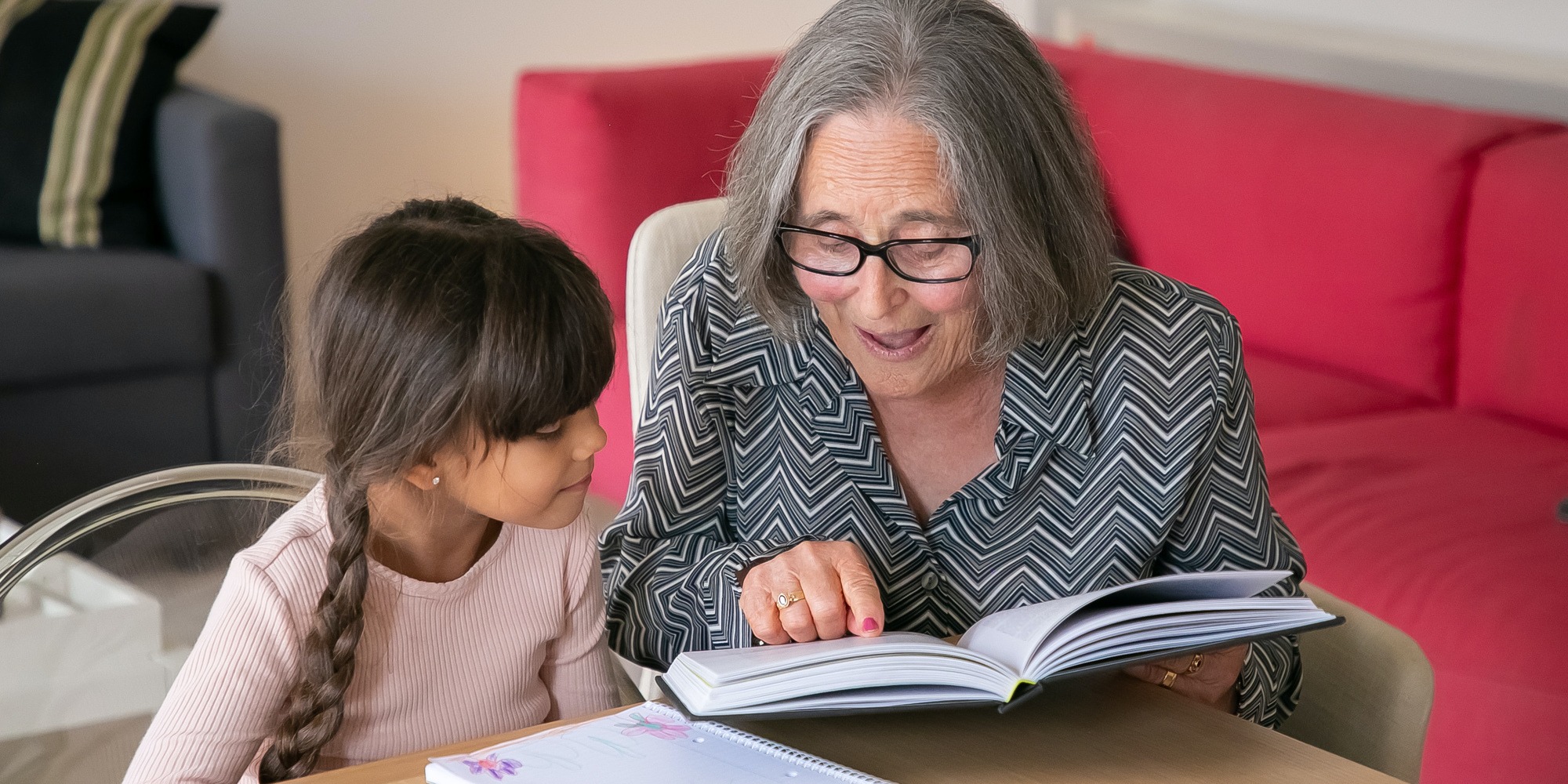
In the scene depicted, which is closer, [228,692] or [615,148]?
[228,692]

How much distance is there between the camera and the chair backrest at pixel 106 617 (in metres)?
1.12

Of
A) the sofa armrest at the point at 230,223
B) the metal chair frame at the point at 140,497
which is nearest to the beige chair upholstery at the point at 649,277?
the metal chair frame at the point at 140,497

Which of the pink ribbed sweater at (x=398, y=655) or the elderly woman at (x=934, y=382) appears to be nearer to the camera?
the pink ribbed sweater at (x=398, y=655)

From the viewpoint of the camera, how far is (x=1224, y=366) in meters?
1.23

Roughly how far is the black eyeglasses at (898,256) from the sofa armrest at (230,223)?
2.11 metres

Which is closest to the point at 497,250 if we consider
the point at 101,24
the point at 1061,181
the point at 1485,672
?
the point at 1061,181

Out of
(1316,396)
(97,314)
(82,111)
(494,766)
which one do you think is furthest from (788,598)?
(82,111)

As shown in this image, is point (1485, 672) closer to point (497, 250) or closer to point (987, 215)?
point (987, 215)

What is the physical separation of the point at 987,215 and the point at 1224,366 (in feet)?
0.81

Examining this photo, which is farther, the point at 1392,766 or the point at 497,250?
the point at 1392,766

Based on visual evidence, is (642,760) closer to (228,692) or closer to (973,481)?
(228,692)

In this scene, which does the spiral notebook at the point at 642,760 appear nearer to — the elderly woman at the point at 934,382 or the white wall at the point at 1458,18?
the elderly woman at the point at 934,382

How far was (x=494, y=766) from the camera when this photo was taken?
830mm

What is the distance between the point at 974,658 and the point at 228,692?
0.49 meters
